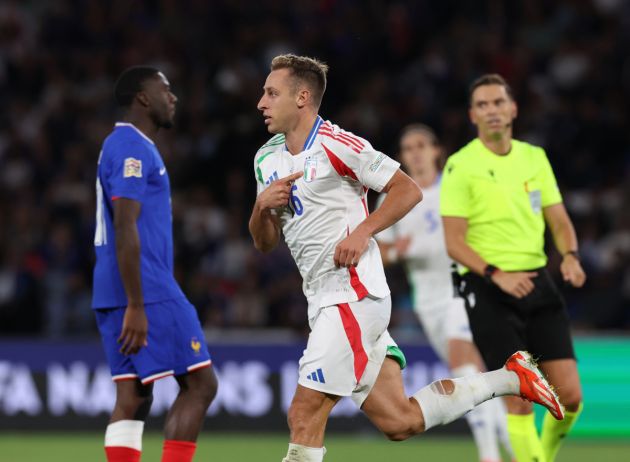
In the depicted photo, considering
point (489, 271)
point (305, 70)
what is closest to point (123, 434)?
point (305, 70)

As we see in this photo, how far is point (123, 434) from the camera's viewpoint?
636cm

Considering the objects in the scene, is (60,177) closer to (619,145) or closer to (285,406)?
(285,406)

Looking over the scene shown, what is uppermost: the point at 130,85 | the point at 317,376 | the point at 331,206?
the point at 130,85

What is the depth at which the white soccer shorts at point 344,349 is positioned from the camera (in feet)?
19.1

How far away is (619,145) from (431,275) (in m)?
6.26

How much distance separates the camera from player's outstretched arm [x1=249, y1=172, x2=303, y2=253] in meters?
5.78

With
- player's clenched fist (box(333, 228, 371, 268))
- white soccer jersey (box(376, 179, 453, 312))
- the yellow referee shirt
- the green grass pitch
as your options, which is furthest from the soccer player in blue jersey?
the green grass pitch

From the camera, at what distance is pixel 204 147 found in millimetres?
16109

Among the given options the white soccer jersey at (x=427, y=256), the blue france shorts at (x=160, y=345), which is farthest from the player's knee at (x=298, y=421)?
the white soccer jersey at (x=427, y=256)

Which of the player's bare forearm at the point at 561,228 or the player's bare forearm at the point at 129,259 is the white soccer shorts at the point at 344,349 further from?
the player's bare forearm at the point at 561,228

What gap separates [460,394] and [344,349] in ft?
2.74

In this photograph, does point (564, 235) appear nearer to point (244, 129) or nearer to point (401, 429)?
point (401, 429)

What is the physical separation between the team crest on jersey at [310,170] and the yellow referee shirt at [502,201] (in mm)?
1641

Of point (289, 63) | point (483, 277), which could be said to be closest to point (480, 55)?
point (483, 277)
